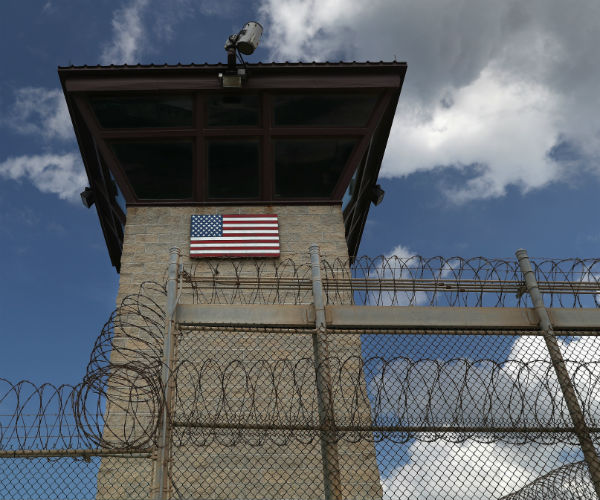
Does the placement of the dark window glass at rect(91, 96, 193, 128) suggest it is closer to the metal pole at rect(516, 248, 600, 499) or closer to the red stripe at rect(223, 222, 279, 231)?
the red stripe at rect(223, 222, 279, 231)

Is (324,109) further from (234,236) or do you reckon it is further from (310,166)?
(234,236)

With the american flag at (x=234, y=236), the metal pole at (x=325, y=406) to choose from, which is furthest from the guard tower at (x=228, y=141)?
the metal pole at (x=325, y=406)

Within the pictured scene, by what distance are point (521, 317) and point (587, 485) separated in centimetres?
174

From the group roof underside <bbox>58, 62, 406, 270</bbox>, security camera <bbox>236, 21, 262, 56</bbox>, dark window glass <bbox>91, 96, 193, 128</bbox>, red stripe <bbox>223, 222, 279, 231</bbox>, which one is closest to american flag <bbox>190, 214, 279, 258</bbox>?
red stripe <bbox>223, 222, 279, 231</bbox>

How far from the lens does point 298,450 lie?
9.06 meters

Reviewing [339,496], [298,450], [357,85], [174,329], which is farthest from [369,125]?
[339,496]

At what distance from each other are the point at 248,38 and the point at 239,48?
0.26 m

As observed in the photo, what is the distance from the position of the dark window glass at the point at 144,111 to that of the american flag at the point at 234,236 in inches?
81.7

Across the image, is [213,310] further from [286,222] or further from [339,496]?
[286,222]

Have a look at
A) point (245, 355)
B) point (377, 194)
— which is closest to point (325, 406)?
point (245, 355)

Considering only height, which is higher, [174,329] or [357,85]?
[357,85]

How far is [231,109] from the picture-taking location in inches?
473

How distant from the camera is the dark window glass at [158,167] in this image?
12.2 meters

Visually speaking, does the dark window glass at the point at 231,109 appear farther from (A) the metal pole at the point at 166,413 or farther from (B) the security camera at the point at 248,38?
(A) the metal pole at the point at 166,413
